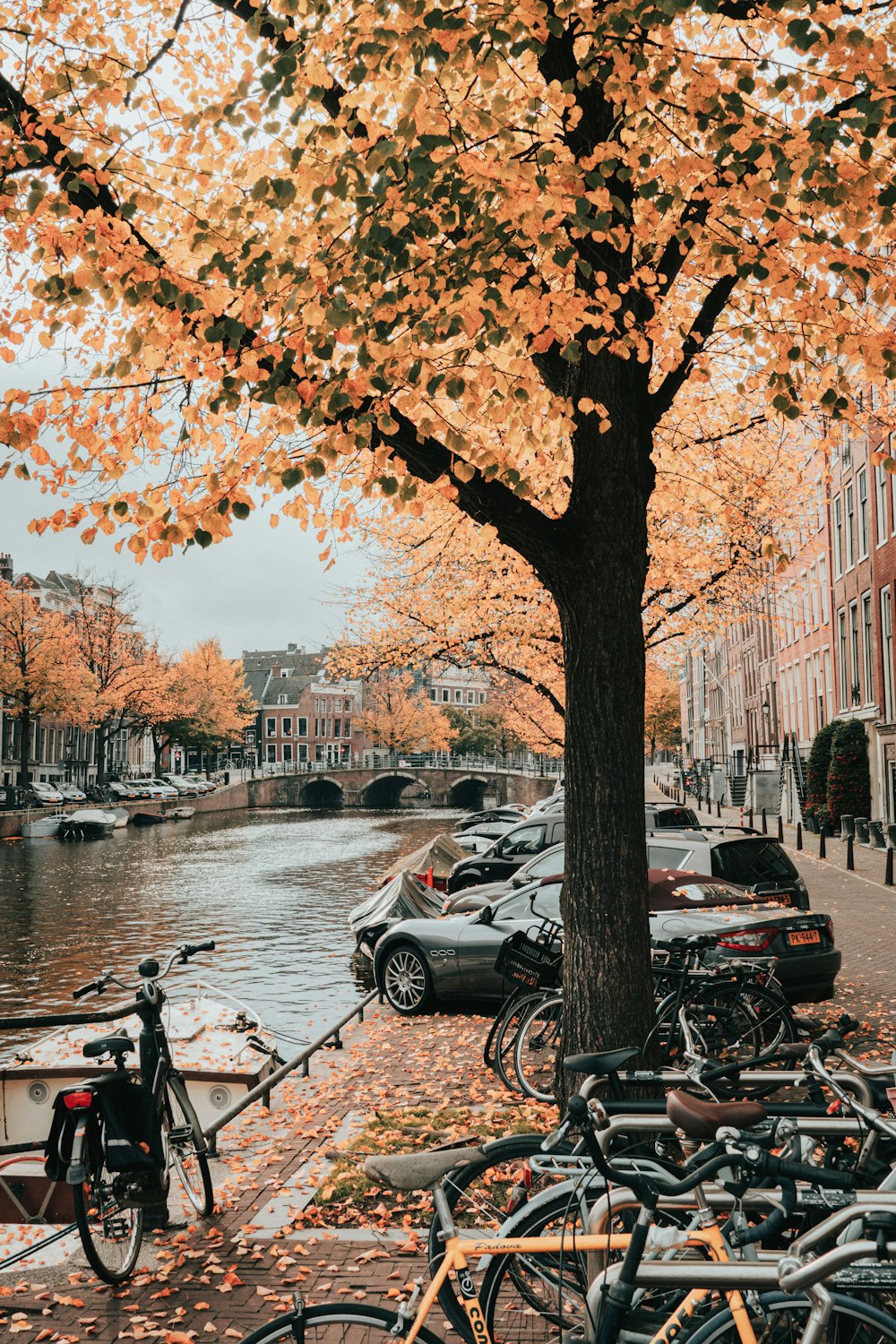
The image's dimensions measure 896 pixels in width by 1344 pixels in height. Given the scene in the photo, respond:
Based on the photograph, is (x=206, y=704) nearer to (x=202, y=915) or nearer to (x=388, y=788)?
(x=388, y=788)

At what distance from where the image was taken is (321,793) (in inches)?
3740

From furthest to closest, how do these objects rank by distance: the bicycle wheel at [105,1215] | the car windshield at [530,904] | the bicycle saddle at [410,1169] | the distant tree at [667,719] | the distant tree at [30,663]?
the distant tree at [667,719]
the distant tree at [30,663]
the car windshield at [530,904]
the bicycle wheel at [105,1215]
the bicycle saddle at [410,1169]

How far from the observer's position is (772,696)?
54.9 m

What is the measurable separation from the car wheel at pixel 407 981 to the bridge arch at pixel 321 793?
7917 centimetres

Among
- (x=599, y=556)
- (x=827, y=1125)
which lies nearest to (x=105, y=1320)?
(x=827, y=1125)

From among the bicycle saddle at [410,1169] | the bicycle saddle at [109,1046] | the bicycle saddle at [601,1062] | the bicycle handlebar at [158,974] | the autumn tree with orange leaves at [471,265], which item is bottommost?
the bicycle saddle at [109,1046]

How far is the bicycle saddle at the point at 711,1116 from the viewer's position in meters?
3.34

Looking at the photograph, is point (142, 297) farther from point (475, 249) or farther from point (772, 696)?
point (772, 696)

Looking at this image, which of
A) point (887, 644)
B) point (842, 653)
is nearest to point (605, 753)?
point (887, 644)

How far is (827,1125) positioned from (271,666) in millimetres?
117248

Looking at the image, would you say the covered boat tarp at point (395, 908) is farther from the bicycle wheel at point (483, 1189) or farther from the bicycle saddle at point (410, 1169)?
the bicycle saddle at point (410, 1169)

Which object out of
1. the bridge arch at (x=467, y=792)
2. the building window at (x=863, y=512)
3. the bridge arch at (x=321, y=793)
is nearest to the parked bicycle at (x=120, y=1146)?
the building window at (x=863, y=512)

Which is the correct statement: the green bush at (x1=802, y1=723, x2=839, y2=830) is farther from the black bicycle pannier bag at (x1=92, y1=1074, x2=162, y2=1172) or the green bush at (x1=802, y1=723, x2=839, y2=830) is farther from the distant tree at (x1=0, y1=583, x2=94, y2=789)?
the distant tree at (x1=0, y1=583, x2=94, y2=789)

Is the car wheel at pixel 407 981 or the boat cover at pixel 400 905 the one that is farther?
the boat cover at pixel 400 905
